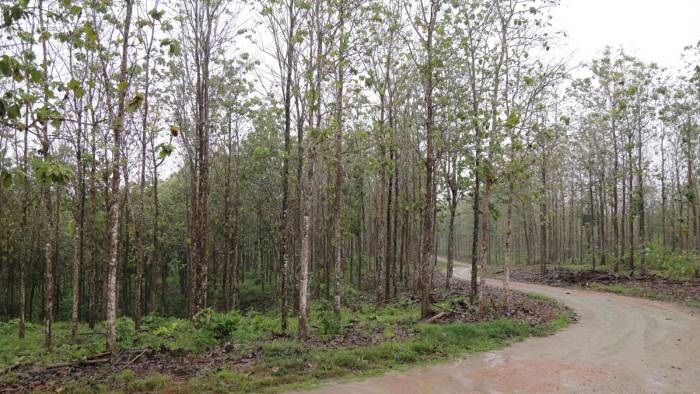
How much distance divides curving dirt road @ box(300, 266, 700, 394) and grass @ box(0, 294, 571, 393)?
492mm

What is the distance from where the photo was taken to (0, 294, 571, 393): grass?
23.1ft

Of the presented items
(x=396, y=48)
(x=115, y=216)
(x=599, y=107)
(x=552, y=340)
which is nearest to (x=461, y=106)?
(x=396, y=48)

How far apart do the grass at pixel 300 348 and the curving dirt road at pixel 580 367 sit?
492 millimetres

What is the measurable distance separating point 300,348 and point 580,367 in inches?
219

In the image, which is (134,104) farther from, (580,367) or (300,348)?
(580,367)

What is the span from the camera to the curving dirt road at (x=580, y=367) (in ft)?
23.6

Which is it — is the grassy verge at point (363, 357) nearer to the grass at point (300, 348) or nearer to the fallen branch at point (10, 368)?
the grass at point (300, 348)

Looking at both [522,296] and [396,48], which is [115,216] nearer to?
[396,48]

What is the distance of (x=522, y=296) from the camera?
18.5 metres

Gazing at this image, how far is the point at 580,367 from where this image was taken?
831 centimetres

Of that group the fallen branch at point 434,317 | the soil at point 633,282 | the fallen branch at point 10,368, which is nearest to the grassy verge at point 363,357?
the fallen branch at point 434,317

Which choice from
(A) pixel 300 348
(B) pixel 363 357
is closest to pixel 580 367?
(B) pixel 363 357

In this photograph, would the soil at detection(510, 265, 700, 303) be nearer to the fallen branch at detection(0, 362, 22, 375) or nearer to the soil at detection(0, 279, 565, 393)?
the soil at detection(0, 279, 565, 393)

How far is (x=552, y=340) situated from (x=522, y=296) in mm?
8190
